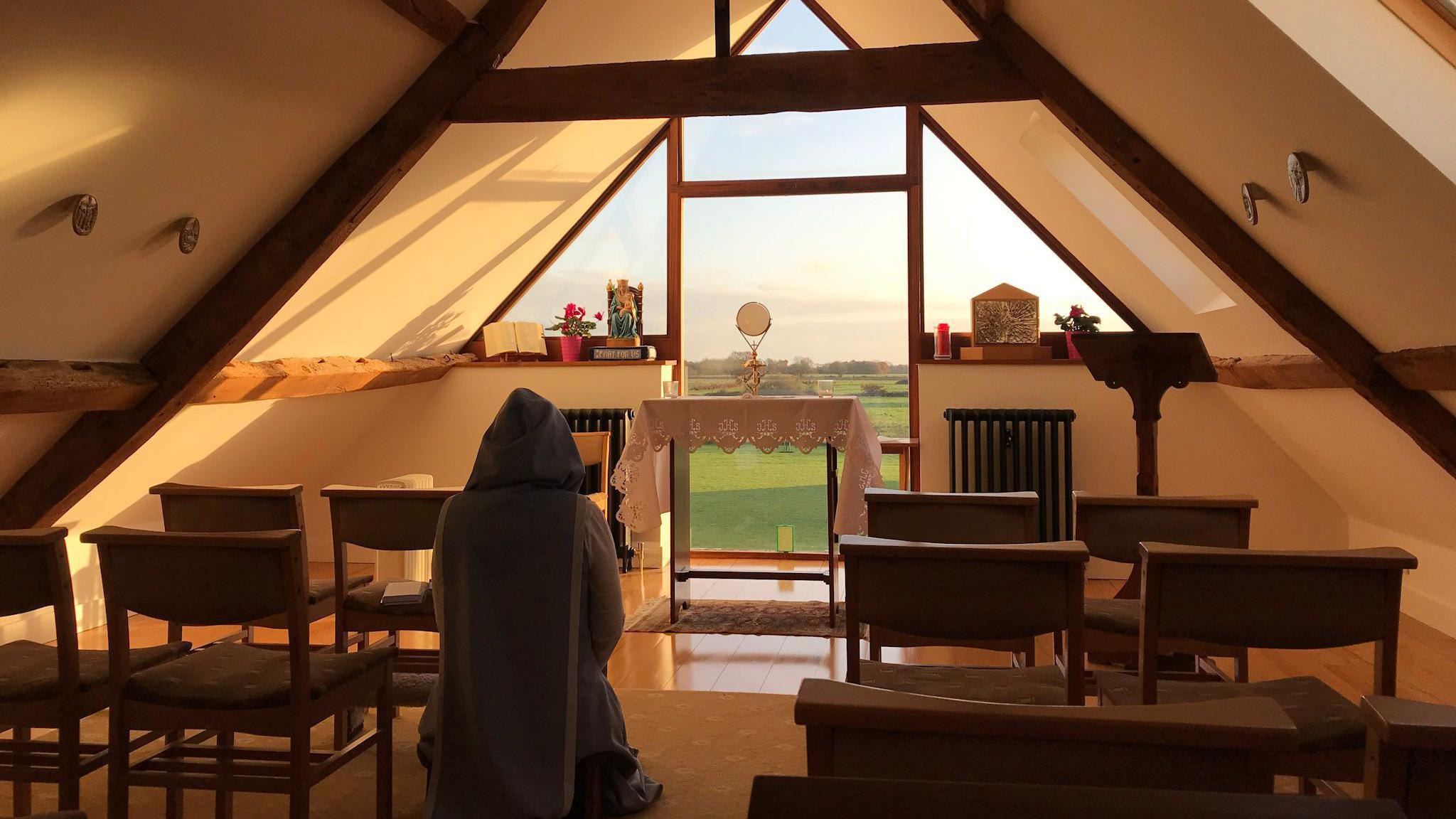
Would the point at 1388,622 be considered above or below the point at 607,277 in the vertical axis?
below

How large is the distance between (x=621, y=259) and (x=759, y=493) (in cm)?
178

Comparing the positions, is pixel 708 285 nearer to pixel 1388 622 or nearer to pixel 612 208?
pixel 612 208

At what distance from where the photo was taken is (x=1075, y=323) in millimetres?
5934

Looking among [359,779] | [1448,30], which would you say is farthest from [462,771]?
[1448,30]

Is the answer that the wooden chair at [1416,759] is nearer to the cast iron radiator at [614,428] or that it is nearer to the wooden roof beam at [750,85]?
the wooden roof beam at [750,85]

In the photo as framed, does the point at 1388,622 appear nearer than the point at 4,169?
Yes

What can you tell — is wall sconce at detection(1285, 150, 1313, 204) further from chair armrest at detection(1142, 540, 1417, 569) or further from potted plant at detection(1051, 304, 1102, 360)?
potted plant at detection(1051, 304, 1102, 360)

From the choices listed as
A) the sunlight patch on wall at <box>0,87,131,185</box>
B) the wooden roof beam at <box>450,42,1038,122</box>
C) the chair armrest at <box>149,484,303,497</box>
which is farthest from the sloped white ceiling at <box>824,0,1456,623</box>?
the sunlight patch on wall at <box>0,87,131,185</box>

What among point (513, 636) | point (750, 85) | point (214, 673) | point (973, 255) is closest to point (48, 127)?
point (214, 673)

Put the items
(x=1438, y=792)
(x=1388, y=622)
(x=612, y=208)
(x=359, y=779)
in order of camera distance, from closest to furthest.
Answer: (x=1438, y=792), (x=1388, y=622), (x=359, y=779), (x=612, y=208)

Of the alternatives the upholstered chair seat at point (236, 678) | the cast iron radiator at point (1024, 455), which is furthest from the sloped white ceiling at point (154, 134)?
the cast iron radiator at point (1024, 455)

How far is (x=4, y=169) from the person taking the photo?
116 inches

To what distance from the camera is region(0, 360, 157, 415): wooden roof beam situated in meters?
3.54

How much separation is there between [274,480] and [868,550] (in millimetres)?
5124
